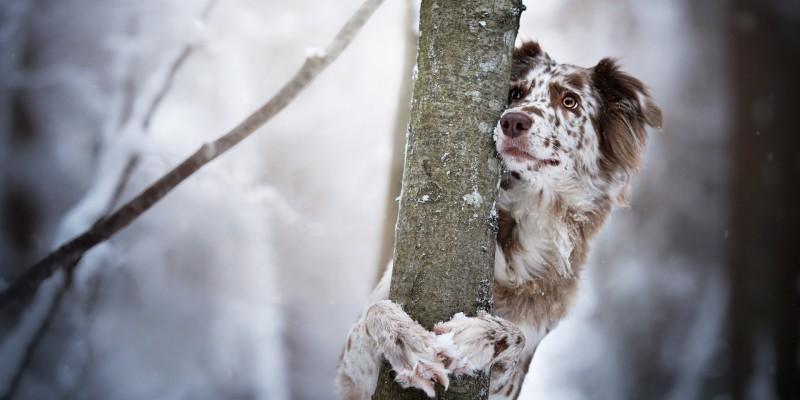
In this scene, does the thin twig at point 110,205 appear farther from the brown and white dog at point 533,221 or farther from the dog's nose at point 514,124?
the dog's nose at point 514,124

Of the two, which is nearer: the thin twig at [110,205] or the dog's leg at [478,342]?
the dog's leg at [478,342]

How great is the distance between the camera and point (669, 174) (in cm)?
865

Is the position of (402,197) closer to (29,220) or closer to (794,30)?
(29,220)

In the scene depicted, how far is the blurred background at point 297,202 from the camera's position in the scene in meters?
6.78

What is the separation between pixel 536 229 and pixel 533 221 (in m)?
0.05

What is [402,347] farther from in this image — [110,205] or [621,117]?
[110,205]

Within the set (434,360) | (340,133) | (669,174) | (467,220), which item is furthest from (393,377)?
(669,174)

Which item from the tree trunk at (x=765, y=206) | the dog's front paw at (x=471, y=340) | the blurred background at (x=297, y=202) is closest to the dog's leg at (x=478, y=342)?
the dog's front paw at (x=471, y=340)

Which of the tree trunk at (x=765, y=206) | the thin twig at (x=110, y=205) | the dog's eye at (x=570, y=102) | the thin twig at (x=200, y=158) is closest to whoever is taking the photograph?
the dog's eye at (x=570, y=102)

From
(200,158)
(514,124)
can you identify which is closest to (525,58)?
(514,124)

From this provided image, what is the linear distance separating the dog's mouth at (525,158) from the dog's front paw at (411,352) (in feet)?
2.41

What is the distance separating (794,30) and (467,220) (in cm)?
859

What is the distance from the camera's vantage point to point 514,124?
230cm

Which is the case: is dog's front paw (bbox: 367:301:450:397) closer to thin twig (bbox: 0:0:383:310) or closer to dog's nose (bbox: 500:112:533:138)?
dog's nose (bbox: 500:112:533:138)
